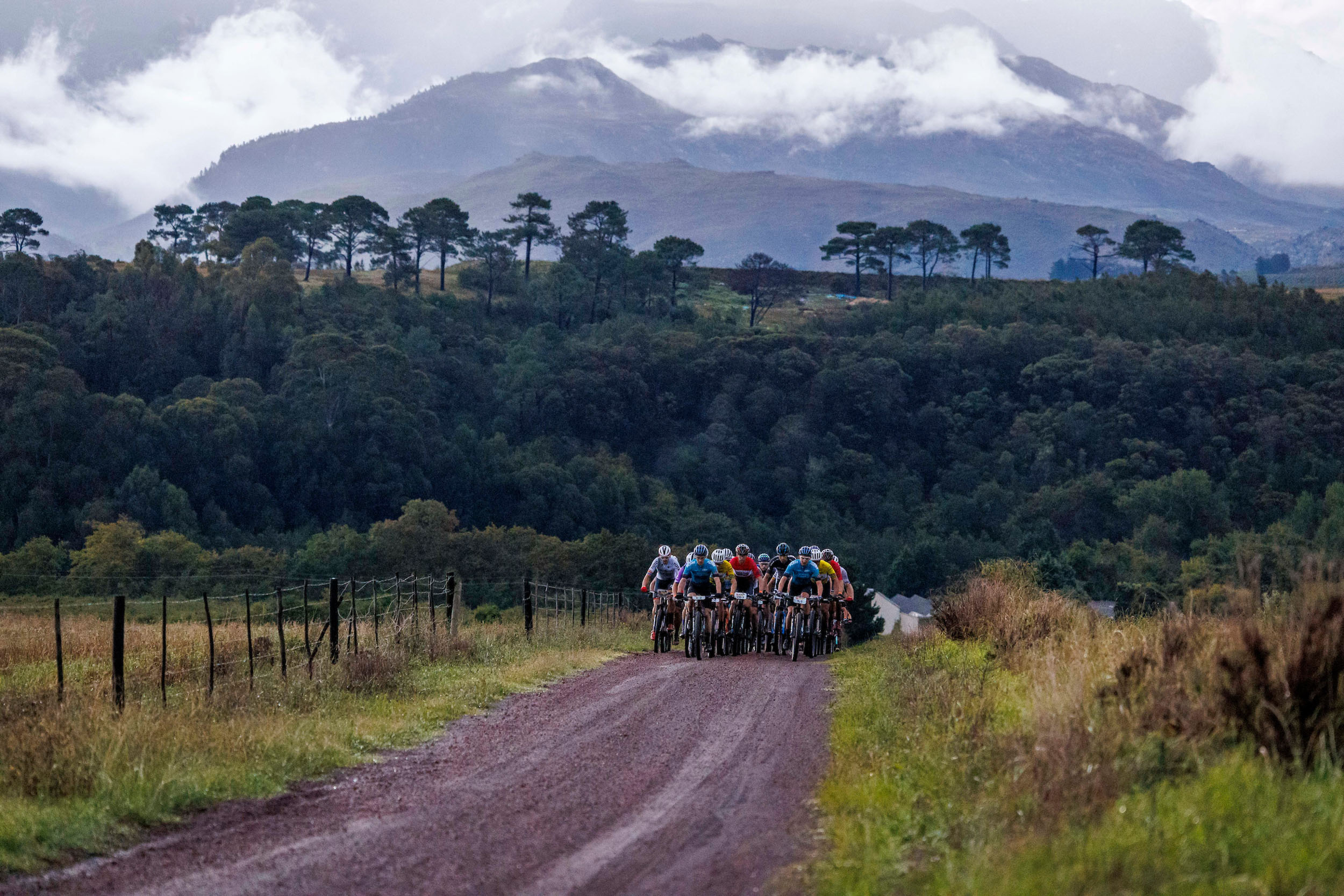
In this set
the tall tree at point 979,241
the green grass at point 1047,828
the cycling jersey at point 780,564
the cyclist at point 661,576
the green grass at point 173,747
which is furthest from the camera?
the tall tree at point 979,241

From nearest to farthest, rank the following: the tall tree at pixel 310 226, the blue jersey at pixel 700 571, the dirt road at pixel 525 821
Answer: the dirt road at pixel 525 821, the blue jersey at pixel 700 571, the tall tree at pixel 310 226

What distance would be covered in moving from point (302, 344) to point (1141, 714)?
89400 mm

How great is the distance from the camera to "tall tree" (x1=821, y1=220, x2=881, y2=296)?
14450 centimetres

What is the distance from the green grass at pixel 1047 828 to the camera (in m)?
5.39

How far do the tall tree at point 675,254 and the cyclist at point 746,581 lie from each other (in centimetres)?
11518

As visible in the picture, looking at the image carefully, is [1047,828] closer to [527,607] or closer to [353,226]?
[527,607]

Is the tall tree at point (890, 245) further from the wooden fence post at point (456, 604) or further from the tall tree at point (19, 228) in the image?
the wooden fence post at point (456, 604)

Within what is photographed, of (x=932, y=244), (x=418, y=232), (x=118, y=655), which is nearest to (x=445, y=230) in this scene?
(x=418, y=232)

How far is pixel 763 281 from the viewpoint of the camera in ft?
485

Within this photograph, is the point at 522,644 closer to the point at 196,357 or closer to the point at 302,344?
the point at 302,344

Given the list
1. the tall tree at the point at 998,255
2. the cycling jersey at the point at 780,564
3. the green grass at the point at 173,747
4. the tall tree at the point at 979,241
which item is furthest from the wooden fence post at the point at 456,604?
the tall tree at the point at 979,241

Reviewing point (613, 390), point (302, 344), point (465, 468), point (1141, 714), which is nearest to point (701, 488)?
point (613, 390)

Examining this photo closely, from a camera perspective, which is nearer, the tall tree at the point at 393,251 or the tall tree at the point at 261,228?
the tall tree at the point at 261,228

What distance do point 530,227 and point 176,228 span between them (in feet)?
116
